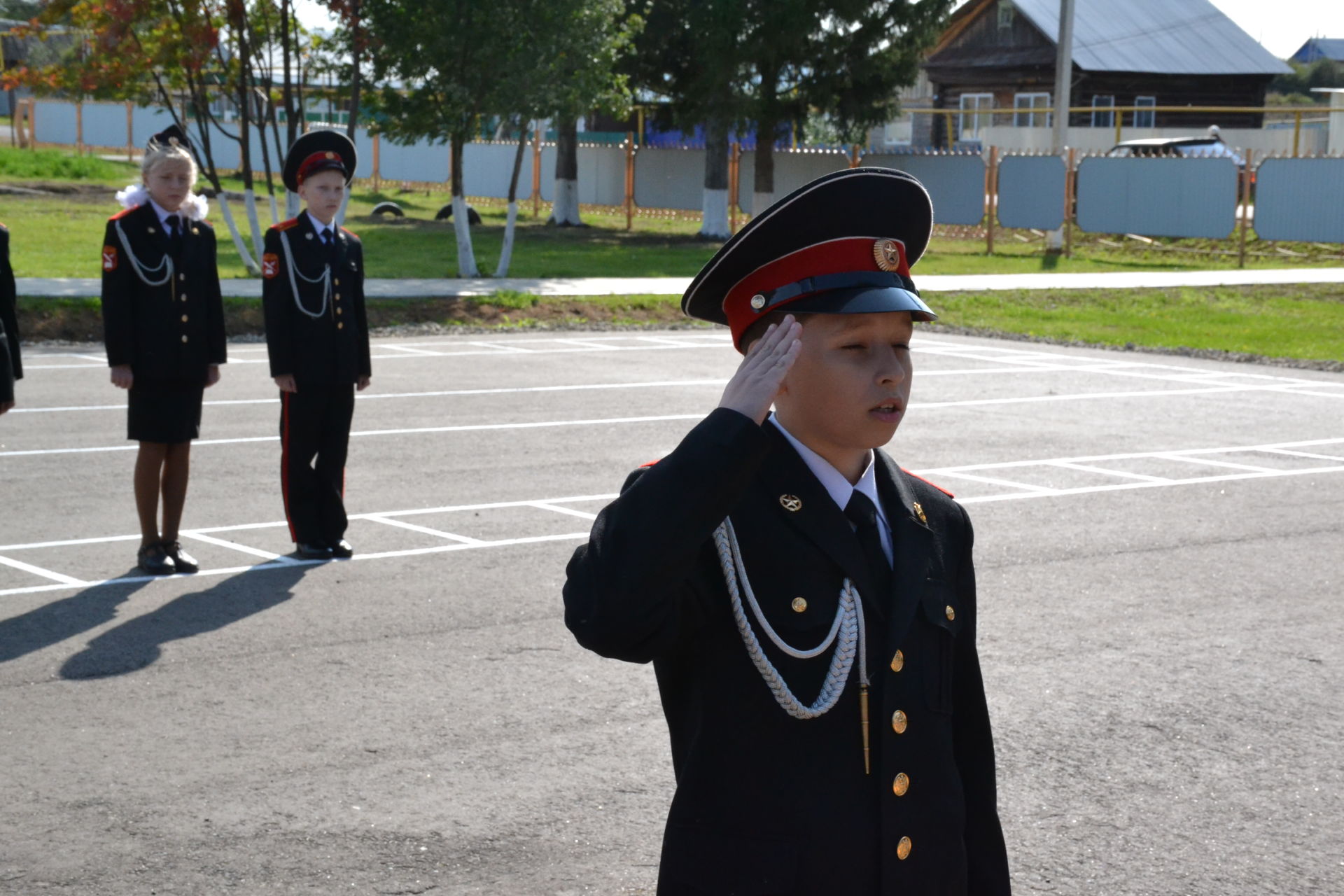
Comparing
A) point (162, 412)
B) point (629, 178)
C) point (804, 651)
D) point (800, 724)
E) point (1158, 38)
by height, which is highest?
point (1158, 38)

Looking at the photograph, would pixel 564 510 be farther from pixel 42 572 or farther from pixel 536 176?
pixel 536 176

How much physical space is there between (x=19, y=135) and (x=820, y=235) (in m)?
65.9

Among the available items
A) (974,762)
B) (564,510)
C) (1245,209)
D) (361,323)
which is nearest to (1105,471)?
(564,510)

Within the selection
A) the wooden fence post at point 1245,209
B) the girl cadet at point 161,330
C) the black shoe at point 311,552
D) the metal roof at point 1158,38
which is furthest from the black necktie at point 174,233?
the metal roof at point 1158,38

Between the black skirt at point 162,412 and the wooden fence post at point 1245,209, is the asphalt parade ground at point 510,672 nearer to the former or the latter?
the black skirt at point 162,412

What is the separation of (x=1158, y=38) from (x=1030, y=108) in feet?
18.8

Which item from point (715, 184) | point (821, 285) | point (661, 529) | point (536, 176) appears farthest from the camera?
point (536, 176)

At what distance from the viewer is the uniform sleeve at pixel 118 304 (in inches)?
311

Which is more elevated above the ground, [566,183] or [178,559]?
[566,183]

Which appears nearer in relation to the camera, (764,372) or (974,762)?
(764,372)

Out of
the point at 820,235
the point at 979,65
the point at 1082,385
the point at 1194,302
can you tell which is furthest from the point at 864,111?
the point at 820,235

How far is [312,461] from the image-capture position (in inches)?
327

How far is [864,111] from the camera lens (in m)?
33.2

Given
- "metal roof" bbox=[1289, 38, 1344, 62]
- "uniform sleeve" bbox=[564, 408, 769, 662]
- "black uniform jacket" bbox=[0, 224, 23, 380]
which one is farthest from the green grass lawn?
"metal roof" bbox=[1289, 38, 1344, 62]
